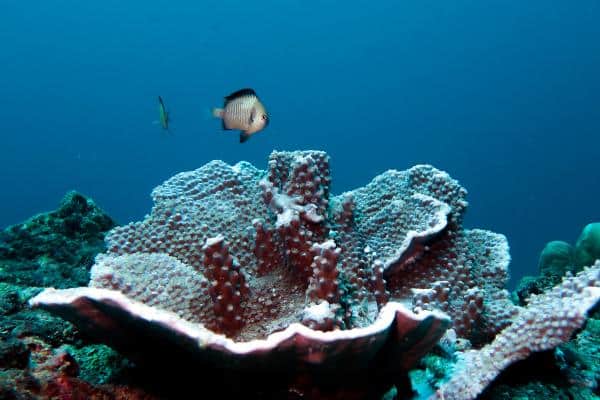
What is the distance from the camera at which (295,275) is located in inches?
94.5

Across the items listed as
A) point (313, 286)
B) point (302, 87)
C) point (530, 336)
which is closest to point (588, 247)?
point (530, 336)

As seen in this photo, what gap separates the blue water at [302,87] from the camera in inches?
3253

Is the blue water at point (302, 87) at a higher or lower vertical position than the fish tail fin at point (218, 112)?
higher

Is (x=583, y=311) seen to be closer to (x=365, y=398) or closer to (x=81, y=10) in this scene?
(x=365, y=398)

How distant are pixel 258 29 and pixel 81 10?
1702 inches

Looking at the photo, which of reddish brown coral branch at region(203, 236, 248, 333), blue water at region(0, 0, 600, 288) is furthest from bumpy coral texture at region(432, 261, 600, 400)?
blue water at region(0, 0, 600, 288)

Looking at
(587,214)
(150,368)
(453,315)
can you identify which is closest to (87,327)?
(150,368)

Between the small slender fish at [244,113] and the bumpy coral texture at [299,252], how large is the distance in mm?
369

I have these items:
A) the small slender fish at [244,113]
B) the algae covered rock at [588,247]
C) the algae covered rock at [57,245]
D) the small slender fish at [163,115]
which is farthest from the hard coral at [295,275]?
the algae covered rock at [588,247]

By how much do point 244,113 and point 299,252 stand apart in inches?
60.1

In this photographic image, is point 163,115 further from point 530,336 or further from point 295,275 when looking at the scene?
point 530,336

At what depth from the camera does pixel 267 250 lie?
2.57 metres

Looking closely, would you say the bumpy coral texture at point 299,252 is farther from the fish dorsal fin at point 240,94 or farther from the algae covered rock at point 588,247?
the algae covered rock at point 588,247

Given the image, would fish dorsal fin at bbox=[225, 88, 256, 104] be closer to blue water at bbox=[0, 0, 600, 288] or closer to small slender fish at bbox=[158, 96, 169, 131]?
small slender fish at bbox=[158, 96, 169, 131]
